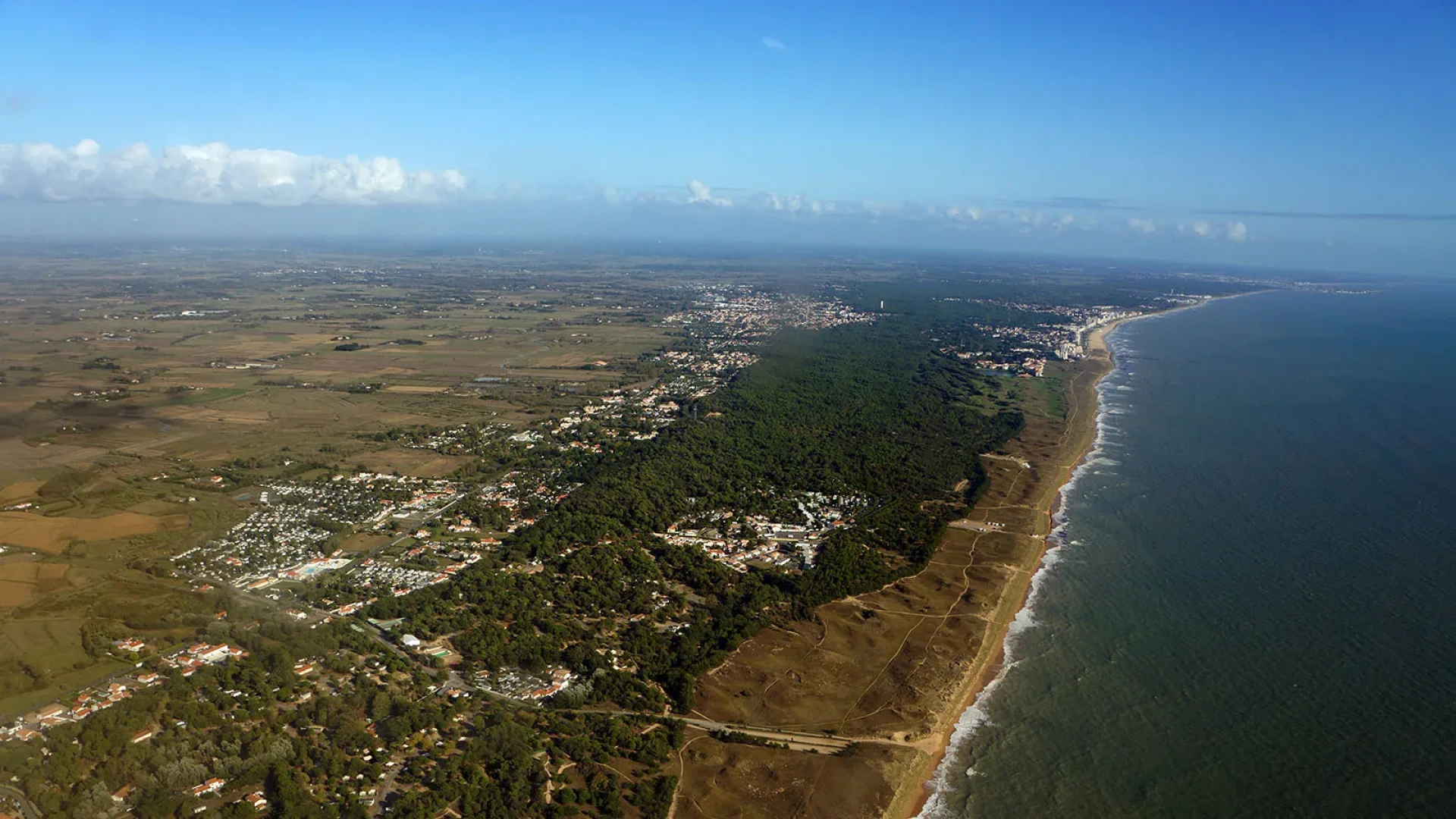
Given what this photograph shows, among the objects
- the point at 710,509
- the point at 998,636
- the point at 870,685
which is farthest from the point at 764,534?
the point at 870,685

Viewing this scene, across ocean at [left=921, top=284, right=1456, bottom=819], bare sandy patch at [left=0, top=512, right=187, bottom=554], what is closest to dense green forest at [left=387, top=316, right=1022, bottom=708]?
ocean at [left=921, top=284, right=1456, bottom=819]

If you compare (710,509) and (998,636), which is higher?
(710,509)

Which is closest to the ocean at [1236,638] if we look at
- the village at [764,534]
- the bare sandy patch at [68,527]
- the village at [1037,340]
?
the village at [764,534]

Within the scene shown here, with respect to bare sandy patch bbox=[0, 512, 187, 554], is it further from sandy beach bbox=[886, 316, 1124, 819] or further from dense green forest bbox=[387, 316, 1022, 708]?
sandy beach bbox=[886, 316, 1124, 819]

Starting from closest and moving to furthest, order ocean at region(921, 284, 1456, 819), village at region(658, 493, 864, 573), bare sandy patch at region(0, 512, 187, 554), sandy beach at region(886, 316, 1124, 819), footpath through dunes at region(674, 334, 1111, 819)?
1. footpath through dunes at region(674, 334, 1111, 819)
2. sandy beach at region(886, 316, 1124, 819)
3. ocean at region(921, 284, 1456, 819)
4. bare sandy patch at region(0, 512, 187, 554)
5. village at region(658, 493, 864, 573)

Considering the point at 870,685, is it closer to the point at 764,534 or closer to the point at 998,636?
the point at 998,636

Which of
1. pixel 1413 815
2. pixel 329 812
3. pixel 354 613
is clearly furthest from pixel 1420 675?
pixel 354 613

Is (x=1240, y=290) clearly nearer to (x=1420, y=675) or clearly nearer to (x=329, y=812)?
(x=1420, y=675)
